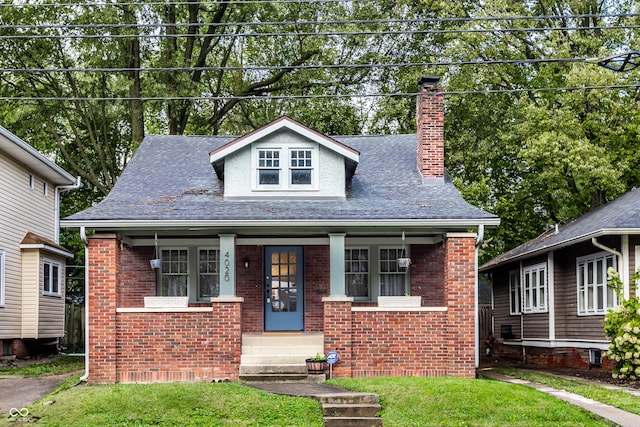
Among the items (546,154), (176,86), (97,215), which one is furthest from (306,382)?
(176,86)

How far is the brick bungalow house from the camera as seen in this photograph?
59.3ft

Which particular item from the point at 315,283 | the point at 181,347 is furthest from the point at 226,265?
the point at 315,283

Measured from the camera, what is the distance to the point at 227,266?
1852cm

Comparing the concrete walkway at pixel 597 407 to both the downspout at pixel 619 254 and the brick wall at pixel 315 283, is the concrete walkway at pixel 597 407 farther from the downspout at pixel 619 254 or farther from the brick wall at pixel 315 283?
the brick wall at pixel 315 283

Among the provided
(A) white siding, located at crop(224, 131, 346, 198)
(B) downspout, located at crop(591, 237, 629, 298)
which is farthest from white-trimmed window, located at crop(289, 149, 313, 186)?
(B) downspout, located at crop(591, 237, 629, 298)

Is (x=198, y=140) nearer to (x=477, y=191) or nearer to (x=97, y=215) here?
(x=97, y=215)

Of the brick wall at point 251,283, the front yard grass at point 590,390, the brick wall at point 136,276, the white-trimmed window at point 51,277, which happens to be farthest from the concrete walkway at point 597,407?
the white-trimmed window at point 51,277

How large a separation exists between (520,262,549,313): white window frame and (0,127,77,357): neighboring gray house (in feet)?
44.9

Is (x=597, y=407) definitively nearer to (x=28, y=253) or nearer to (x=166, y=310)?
(x=166, y=310)

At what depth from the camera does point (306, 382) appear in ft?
57.2

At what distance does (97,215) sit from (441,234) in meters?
7.25

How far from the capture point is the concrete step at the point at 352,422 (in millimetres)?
13758

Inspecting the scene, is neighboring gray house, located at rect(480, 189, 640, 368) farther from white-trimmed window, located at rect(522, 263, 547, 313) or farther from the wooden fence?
the wooden fence

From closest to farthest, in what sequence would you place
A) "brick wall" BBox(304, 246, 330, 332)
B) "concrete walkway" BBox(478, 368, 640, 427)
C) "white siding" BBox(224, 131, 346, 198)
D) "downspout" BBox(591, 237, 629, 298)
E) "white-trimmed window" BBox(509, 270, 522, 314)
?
"concrete walkway" BBox(478, 368, 640, 427), "downspout" BBox(591, 237, 629, 298), "white siding" BBox(224, 131, 346, 198), "brick wall" BBox(304, 246, 330, 332), "white-trimmed window" BBox(509, 270, 522, 314)
